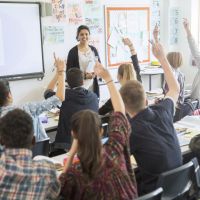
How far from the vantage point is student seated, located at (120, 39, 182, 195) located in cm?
221

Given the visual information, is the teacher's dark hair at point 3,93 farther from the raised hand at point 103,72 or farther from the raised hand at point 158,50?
the raised hand at point 158,50

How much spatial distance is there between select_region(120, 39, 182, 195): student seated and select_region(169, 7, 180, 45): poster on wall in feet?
17.3

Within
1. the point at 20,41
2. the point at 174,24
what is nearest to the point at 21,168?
the point at 20,41

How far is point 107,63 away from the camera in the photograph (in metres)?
6.39

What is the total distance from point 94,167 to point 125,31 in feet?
17.2

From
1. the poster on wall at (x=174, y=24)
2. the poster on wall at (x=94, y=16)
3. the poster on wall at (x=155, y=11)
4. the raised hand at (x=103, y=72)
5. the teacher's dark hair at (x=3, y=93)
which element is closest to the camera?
the raised hand at (x=103, y=72)

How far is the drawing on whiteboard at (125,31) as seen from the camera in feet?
20.8

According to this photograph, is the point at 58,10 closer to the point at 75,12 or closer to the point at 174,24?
the point at 75,12

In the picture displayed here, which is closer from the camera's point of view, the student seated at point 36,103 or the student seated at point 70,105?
the student seated at point 36,103

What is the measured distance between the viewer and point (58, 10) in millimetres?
5488

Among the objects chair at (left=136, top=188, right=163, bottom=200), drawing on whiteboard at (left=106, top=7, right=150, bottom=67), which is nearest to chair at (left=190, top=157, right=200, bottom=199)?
chair at (left=136, top=188, right=163, bottom=200)

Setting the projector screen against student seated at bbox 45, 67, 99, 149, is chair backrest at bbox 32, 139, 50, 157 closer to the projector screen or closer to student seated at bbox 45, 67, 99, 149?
student seated at bbox 45, 67, 99, 149

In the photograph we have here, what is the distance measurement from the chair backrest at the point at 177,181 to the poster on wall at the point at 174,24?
17.7 ft

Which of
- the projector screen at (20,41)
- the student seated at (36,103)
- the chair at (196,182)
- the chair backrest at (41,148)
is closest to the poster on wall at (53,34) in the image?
the projector screen at (20,41)
